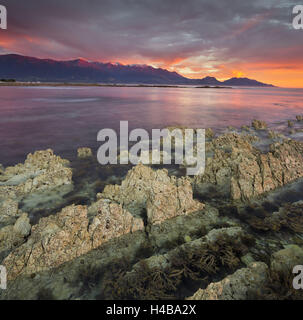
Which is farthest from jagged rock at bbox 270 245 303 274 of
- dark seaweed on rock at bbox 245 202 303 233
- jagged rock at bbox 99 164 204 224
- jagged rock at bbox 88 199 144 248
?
jagged rock at bbox 88 199 144 248

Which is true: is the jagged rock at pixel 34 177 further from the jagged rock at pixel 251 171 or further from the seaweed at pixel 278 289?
the seaweed at pixel 278 289

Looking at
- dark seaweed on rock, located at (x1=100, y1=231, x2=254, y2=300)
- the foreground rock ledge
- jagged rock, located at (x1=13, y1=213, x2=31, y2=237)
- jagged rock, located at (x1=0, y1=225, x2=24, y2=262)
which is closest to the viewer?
dark seaweed on rock, located at (x1=100, y1=231, x2=254, y2=300)

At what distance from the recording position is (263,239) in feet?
22.2

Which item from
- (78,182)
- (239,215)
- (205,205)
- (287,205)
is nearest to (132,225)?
(205,205)

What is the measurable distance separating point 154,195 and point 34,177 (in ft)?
25.0

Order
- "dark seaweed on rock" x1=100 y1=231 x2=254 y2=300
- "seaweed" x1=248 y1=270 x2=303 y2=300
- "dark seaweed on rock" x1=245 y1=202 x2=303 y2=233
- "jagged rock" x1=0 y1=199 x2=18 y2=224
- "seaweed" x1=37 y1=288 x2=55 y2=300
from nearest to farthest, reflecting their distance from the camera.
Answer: "seaweed" x1=248 y1=270 x2=303 y2=300
"seaweed" x1=37 y1=288 x2=55 y2=300
"dark seaweed on rock" x1=100 y1=231 x2=254 y2=300
"dark seaweed on rock" x1=245 y1=202 x2=303 y2=233
"jagged rock" x1=0 y1=199 x2=18 y2=224

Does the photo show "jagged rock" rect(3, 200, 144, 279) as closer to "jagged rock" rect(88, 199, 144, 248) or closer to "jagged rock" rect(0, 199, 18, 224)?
"jagged rock" rect(88, 199, 144, 248)

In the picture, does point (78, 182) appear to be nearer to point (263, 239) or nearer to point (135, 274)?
point (135, 274)

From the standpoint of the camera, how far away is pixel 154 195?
26.1ft

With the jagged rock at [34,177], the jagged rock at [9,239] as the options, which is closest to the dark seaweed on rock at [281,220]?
the jagged rock at [9,239]

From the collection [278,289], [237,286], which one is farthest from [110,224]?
[278,289]

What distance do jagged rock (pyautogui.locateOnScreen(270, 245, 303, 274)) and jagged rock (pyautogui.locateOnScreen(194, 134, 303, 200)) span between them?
3761 mm

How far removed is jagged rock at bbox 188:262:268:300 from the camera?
4637mm

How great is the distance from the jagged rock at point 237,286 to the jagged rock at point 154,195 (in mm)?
3171
